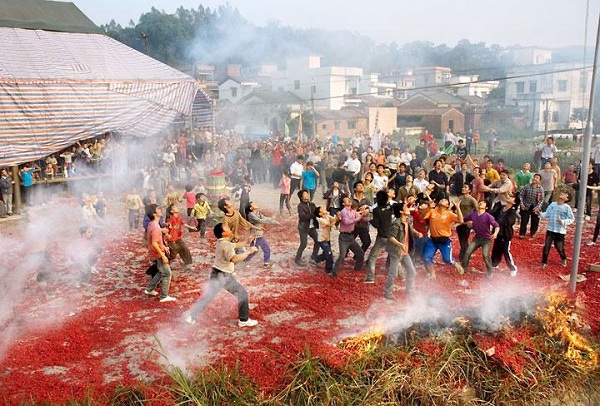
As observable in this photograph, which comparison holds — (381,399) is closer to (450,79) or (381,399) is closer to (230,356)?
(230,356)

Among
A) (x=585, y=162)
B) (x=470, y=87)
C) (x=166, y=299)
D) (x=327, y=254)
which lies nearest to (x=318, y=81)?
(x=470, y=87)

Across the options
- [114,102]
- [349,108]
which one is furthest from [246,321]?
[349,108]

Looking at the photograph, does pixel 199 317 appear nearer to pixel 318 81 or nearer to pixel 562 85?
pixel 318 81

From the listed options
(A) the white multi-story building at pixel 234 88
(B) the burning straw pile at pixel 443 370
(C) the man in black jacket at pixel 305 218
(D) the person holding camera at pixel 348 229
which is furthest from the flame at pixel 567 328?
(A) the white multi-story building at pixel 234 88

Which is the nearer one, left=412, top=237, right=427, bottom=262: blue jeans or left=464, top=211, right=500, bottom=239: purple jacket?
left=464, top=211, right=500, bottom=239: purple jacket

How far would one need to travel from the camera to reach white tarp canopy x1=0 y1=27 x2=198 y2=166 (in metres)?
6.61

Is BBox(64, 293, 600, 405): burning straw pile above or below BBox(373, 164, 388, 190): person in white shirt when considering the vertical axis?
below

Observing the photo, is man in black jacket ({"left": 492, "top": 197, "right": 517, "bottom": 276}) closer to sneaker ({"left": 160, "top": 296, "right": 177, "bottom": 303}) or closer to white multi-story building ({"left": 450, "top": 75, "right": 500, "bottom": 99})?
sneaker ({"left": 160, "top": 296, "right": 177, "bottom": 303})

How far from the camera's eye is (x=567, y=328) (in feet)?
24.1

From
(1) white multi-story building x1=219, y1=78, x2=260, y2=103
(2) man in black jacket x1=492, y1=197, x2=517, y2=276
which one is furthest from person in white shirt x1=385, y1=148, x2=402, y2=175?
(1) white multi-story building x1=219, y1=78, x2=260, y2=103

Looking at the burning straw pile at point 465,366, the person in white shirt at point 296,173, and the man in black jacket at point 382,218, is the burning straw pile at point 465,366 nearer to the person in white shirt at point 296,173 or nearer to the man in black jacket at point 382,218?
the man in black jacket at point 382,218

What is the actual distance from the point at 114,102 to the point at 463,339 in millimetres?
5879

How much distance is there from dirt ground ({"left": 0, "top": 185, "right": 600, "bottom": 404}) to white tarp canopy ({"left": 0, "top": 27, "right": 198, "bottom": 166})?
2.62m

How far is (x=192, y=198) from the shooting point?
13430 millimetres
